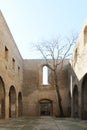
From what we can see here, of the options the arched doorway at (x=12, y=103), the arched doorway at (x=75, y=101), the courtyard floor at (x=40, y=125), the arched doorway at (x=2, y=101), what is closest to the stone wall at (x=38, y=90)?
the arched doorway at (x=75, y=101)

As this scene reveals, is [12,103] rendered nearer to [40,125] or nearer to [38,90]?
[38,90]

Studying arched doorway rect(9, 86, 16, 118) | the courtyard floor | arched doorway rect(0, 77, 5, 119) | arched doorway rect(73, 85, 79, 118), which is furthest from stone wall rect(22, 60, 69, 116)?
the courtyard floor

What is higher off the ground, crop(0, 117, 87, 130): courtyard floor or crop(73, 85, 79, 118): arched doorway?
crop(73, 85, 79, 118): arched doorway

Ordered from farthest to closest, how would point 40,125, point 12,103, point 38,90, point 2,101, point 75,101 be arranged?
point 38,90 → point 75,101 → point 12,103 → point 2,101 → point 40,125

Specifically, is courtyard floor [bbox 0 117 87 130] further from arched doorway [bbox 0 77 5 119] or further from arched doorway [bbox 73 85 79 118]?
arched doorway [bbox 73 85 79 118]

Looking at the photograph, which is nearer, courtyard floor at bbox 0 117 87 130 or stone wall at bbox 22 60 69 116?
courtyard floor at bbox 0 117 87 130

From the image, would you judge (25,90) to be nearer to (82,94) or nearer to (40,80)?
(40,80)

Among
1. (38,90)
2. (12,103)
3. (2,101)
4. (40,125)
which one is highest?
(38,90)

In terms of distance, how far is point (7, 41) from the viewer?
18922mm

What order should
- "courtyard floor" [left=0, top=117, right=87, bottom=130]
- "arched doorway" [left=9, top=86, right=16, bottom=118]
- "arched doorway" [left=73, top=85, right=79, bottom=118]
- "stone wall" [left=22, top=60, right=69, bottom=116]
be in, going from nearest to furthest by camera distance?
"courtyard floor" [left=0, top=117, right=87, bottom=130]
"arched doorway" [left=9, top=86, right=16, bottom=118]
"arched doorway" [left=73, top=85, right=79, bottom=118]
"stone wall" [left=22, top=60, right=69, bottom=116]

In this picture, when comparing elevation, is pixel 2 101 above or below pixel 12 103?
above

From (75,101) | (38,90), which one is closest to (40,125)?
(75,101)

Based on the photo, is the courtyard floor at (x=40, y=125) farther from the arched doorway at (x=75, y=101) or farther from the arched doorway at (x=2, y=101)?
the arched doorway at (x=75, y=101)

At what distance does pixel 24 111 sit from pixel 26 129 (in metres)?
18.7
